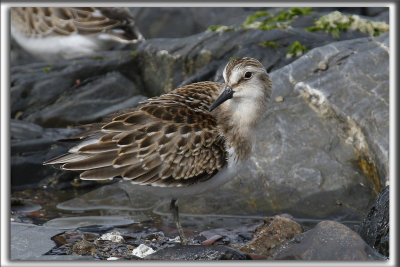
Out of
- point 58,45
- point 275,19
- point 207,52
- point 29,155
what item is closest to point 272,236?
point 29,155

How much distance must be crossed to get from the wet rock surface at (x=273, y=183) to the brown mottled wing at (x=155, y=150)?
1.63 feet

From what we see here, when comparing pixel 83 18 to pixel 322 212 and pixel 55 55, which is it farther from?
pixel 322 212

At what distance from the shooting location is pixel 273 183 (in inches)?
353

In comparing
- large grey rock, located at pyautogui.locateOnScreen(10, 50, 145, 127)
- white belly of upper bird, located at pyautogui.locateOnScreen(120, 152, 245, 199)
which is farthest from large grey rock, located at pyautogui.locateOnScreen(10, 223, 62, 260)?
large grey rock, located at pyautogui.locateOnScreen(10, 50, 145, 127)

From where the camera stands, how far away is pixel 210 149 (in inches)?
278

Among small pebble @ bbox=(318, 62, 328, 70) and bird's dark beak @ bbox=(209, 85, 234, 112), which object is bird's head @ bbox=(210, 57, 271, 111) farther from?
small pebble @ bbox=(318, 62, 328, 70)

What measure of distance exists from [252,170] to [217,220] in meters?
0.87

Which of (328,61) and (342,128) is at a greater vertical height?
(328,61)

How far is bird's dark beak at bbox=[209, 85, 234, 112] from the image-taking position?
689 centimetres

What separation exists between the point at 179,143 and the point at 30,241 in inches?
80.0

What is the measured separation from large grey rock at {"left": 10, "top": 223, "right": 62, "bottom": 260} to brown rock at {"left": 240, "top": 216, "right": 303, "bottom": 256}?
7.19ft

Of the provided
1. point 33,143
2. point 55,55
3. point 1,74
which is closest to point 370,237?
point 1,74

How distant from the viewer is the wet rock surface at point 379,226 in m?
6.85

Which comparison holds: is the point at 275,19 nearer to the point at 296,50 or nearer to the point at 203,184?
the point at 296,50
